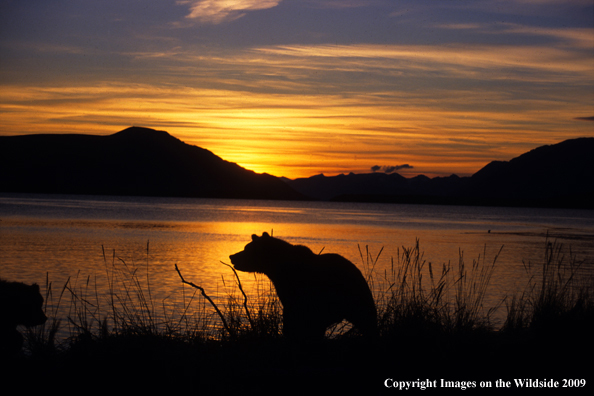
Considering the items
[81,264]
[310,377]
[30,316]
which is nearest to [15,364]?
[30,316]

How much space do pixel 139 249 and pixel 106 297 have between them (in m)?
18.2

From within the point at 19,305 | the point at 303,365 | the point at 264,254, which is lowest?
the point at 303,365

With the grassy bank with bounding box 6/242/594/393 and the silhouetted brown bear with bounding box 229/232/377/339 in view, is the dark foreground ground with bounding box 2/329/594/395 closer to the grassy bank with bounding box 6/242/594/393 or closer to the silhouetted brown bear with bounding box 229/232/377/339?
the grassy bank with bounding box 6/242/594/393

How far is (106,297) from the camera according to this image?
45.5 ft

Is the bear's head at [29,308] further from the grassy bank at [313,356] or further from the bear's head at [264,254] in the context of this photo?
the bear's head at [264,254]

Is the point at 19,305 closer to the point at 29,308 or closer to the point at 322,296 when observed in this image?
the point at 29,308

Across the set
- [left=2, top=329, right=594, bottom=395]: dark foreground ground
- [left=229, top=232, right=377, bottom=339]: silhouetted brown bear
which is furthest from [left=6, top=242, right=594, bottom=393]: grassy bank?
[left=229, top=232, right=377, bottom=339]: silhouetted brown bear

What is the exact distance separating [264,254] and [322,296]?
90cm

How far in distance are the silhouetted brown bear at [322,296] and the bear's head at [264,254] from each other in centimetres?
19

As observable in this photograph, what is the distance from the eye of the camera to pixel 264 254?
6.39 m

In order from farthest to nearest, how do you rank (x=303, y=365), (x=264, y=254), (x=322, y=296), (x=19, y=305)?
(x=19, y=305) → (x=264, y=254) → (x=322, y=296) → (x=303, y=365)

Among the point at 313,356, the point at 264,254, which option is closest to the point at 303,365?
the point at 313,356

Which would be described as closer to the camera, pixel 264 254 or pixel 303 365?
pixel 303 365

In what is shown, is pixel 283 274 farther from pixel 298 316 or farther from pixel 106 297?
pixel 106 297
